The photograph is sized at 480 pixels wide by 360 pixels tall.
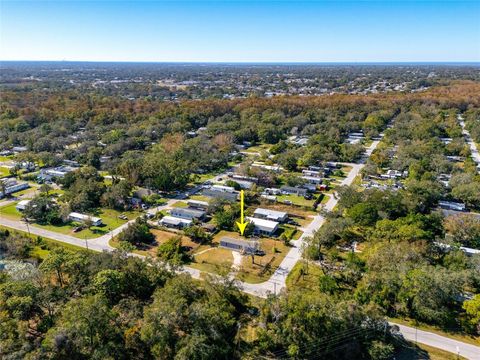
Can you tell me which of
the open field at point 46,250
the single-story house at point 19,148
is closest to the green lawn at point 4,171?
the single-story house at point 19,148

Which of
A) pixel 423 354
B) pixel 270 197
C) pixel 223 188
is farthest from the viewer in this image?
pixel 223 188

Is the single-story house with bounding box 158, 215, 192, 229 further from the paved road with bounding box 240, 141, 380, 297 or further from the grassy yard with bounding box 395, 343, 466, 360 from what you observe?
the grassy yard with bounding box 395, 343, 466, 360

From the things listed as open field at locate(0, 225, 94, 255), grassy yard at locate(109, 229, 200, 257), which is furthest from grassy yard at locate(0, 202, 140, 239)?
grassy yard at locate(109, 229, 200, 257)

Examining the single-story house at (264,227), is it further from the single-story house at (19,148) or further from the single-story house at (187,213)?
the single-story house at (19,148)

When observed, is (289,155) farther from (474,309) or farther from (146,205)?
Answer: (474,309)

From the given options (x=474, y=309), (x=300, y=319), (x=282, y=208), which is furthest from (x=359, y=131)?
(x=300, y=319)

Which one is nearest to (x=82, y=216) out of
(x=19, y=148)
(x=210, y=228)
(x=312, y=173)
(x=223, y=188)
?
(x=210, y=228)

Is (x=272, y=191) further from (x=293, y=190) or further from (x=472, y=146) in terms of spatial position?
(x=472, y=146)
